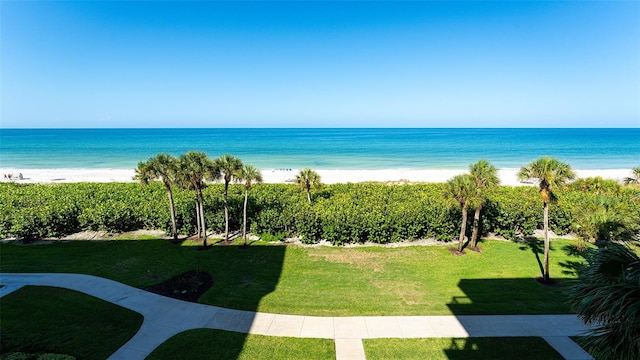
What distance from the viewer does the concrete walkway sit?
1016 cm

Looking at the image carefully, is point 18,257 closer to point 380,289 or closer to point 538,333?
point 380,289

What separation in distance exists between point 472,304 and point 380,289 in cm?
384

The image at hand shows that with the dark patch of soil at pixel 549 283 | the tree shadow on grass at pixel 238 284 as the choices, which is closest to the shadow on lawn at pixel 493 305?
the dark patch of soil at pixel 549 283

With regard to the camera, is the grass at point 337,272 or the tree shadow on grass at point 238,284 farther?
the grass at point 337,272

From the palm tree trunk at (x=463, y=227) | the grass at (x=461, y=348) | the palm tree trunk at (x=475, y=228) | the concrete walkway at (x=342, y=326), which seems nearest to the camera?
the grass at (x=461, y=348)

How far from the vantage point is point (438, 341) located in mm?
10297

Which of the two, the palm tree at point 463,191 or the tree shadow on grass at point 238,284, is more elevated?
the palm tree at point 463,191

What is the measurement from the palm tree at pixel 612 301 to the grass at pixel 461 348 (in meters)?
4.80

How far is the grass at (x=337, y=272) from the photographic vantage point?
12.6 meters

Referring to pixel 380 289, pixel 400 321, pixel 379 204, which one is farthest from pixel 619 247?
pixel 379 204

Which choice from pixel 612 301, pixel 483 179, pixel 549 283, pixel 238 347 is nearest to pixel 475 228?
pixel 483 179

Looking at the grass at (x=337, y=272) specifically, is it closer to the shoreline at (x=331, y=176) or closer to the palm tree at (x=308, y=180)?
the palm tree at (x=308, y=180)

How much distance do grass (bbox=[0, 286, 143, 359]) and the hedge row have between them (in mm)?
7621

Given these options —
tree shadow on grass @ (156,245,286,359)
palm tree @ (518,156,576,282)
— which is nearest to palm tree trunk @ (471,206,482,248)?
palm tree @ (518,156,576,282)
